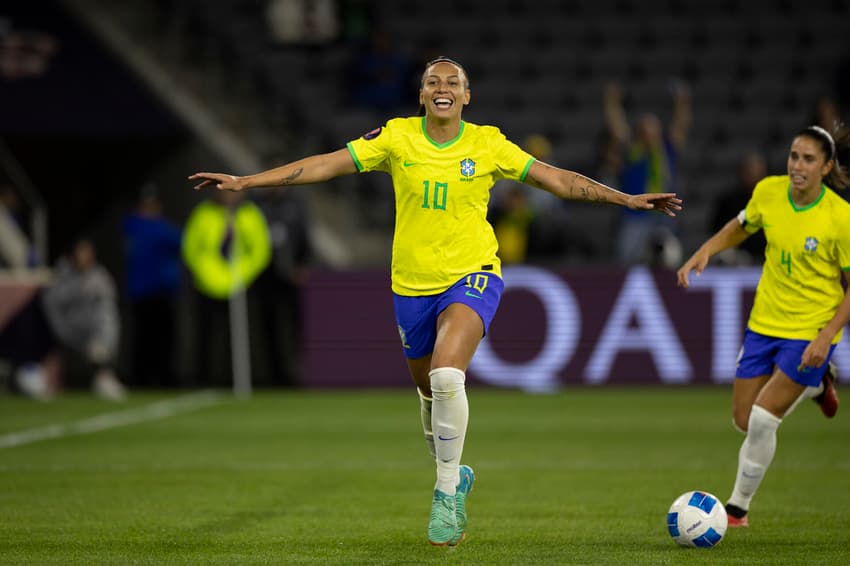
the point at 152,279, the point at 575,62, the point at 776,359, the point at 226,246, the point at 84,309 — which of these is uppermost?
the point at 575,62

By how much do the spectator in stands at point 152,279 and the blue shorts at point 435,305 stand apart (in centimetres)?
1082

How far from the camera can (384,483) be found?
10.0 meters

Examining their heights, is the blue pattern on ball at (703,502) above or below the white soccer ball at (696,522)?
above

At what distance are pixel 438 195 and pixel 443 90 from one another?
55 centimetres

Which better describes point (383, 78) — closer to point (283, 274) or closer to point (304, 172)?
point (283, 274)

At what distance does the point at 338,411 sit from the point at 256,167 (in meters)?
5.89

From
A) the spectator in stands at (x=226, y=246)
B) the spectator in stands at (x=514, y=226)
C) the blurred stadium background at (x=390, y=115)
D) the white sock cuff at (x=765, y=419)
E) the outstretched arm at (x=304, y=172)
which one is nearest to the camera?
the outstretched arm at (x=304, y=172)

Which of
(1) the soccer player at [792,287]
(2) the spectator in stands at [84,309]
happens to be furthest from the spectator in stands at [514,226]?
(1) the soccer player at [792,287]

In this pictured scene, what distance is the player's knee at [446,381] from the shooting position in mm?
7371

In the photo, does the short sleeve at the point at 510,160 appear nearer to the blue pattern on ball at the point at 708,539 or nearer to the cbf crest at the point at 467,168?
the cbf crest at the point at 467,168

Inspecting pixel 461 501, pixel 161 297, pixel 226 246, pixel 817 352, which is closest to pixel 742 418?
pixel 817 352

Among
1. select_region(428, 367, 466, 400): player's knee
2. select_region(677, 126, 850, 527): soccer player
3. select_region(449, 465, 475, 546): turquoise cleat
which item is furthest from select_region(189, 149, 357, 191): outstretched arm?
select_region(677, 126, 850, 527): soccer player

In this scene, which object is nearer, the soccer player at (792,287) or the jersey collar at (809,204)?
the soccer player at (792,287)

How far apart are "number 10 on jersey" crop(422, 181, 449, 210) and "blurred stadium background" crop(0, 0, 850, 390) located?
32.9ft
